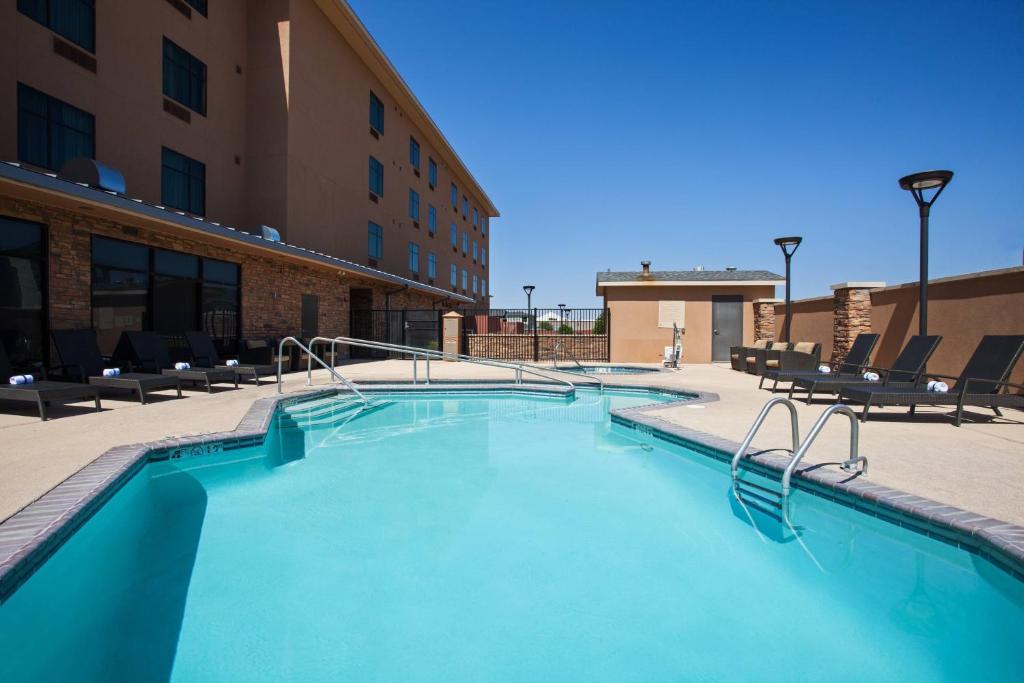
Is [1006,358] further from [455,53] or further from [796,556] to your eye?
[455,53]

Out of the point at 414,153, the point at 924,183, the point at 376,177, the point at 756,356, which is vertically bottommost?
the point at 756,356

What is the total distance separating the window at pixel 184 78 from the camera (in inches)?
498

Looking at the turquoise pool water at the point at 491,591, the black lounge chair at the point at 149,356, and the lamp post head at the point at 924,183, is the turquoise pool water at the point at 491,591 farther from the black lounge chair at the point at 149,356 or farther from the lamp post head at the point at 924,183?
the lamp post head at the point at 924,183

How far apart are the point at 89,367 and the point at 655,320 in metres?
16.0

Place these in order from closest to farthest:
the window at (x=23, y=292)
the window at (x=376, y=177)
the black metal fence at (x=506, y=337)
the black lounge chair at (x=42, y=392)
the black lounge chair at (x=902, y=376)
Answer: the black lounge chair at (x=42, y=392)
the black lounge chair at (x=902, y=376)
the window at (x=23, y=292)
the black metal fence at (x=506, y=337)
the window at (x=376, y=177)

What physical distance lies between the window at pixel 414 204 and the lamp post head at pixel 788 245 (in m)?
16.6

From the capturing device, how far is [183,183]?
1312 cm

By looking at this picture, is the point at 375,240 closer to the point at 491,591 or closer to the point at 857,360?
the point at 857,360

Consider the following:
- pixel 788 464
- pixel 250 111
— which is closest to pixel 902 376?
pixel 788 464

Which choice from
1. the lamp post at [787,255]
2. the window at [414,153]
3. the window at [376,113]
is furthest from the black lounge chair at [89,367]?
the window at [414,153]

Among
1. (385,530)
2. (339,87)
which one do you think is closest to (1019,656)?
(385,530)

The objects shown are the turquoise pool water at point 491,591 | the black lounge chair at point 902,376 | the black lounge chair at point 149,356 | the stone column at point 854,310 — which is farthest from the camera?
the stone column at point 854,310

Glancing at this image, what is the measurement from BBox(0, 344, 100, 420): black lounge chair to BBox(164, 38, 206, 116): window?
901 centimetres

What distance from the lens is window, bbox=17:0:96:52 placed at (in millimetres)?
9672
